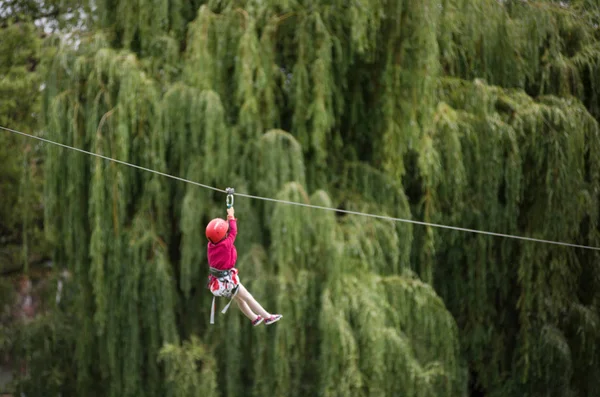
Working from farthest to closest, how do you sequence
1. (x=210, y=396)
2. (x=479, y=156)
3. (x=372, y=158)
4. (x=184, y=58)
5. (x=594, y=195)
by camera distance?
(x=594, y=195), (x=479, y=156), (x=372, y=158), (x=184, y=58), (x=210, y=396)

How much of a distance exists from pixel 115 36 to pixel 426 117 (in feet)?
12.1

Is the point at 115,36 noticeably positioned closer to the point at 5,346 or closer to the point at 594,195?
the point at 5,346

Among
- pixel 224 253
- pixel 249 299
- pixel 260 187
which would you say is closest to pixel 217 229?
pixel 224 253

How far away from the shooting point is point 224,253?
6.45 m

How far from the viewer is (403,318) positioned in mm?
10070

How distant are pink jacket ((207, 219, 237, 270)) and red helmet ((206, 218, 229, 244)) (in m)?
0.10

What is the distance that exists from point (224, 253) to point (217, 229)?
11.6 inches

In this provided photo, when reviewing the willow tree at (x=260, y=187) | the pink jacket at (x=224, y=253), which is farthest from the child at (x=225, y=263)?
the willow tree at (x=260, y=187)

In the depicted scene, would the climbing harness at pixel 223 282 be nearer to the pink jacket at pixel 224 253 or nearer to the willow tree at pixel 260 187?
the pink jacket at pixel 224 253

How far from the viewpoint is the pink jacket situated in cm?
642

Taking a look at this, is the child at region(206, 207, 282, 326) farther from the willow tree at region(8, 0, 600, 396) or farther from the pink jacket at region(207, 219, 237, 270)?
the willow tree at region(8, 0, 600, 396)

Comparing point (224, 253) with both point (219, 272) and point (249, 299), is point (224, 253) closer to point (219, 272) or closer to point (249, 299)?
point (219, 272)

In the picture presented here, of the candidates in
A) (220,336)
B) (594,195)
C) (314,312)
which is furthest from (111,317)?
(594,195)

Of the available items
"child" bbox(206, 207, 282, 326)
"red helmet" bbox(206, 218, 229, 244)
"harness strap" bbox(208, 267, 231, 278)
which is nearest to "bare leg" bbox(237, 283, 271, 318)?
"child" bbox(206, 207, 282, 326)
